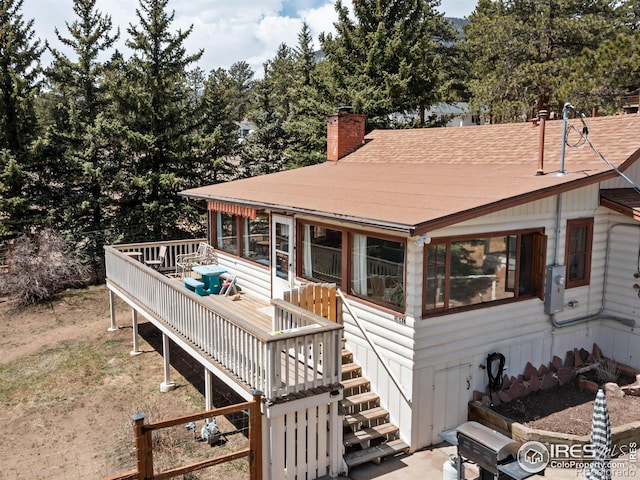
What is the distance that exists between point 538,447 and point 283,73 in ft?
191

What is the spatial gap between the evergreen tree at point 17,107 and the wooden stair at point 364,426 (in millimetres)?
15599

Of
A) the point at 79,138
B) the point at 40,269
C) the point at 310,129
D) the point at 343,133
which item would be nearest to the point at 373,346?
the point at 343,133

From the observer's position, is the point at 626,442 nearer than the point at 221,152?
Yes

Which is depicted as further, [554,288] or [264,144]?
[264,144]

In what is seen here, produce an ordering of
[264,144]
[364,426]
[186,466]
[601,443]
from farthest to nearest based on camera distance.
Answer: [264,144] → [364,426] → [186,466] → [601,443]

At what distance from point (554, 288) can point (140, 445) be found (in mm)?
6921

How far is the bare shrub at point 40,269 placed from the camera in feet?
55.6

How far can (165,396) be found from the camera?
1048 centimetres

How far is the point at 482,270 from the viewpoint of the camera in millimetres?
8492

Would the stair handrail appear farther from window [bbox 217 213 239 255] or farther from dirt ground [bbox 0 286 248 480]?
window [bbox 217 213 239 255]

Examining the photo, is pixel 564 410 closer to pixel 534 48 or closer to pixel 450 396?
pixel 450 396

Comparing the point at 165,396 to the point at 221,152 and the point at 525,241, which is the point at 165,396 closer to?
the point at 525,241

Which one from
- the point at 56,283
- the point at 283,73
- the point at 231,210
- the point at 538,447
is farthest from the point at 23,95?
the point at 283,73

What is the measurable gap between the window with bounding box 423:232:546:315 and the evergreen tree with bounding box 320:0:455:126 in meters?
14.3
